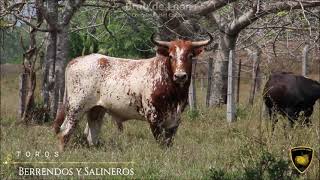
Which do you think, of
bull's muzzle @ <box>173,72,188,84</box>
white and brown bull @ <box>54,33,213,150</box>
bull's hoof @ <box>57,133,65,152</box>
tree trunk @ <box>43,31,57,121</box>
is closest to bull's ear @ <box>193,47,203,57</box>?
white and brown bull @ <box>54,33,213,150</box>

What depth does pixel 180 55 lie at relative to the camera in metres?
8.02

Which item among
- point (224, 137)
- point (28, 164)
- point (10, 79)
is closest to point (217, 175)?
point (28, 164)

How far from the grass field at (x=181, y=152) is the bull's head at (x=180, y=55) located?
98cm

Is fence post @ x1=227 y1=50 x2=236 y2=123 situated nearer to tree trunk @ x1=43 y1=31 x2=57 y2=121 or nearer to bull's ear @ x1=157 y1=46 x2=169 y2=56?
tree trunk @ x1=43 y1=31 x2=57 y2=121

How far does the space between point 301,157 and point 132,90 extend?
3.07 meters

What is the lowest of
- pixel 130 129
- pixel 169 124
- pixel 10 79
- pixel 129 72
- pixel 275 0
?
pixel 10 79

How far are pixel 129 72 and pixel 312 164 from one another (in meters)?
3.38

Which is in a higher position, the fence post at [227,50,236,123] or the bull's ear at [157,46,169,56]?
the bull's ear at [157,46,169,56]

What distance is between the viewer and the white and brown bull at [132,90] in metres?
8.20

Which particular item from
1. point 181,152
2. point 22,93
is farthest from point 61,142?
point 22,93

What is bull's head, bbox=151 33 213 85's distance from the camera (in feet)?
26.0

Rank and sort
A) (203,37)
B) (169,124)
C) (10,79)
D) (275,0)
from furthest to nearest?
(10,79)
(203,37)
(275,0)
(169,124)

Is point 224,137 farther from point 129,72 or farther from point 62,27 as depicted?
point 62,27

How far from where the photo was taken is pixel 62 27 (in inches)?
428
